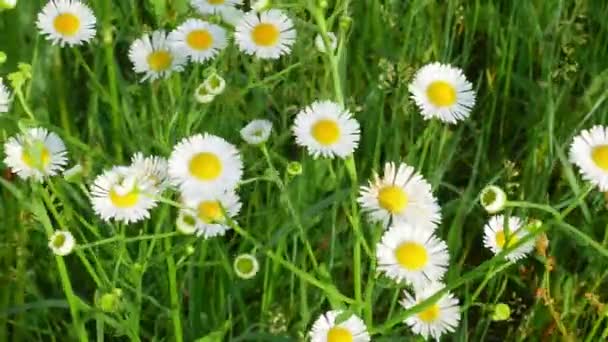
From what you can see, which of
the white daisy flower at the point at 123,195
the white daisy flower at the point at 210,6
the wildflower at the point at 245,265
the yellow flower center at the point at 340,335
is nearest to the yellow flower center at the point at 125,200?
the white daisy flower at the point at 123,195

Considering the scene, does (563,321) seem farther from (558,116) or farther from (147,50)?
(147,50)

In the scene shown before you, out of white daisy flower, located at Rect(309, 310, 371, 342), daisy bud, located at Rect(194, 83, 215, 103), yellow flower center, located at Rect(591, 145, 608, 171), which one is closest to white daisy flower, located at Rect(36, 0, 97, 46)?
daisy bud, located at Rect(194, 83, 215, 103)

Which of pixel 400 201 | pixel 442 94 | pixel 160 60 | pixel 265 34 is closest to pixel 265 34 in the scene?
pixel 265 34

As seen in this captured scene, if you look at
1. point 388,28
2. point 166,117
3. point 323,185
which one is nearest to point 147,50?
point 166,117

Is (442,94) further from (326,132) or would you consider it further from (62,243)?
(62,243)

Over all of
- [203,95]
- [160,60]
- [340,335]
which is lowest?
[340,335]
